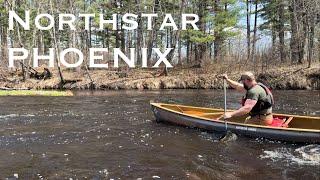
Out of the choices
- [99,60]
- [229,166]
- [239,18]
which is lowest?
[229,166]

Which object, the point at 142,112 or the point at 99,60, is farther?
the point at 99,60

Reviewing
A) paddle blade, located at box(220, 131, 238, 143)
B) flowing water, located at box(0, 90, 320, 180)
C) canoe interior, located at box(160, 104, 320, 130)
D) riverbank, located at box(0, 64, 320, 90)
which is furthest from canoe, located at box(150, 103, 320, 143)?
riverbank, located at box(0, 64, 320, 90)

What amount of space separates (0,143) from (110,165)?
3880mm

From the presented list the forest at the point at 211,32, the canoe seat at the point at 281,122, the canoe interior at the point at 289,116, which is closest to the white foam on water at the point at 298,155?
the canoe seat at the point at 281,122

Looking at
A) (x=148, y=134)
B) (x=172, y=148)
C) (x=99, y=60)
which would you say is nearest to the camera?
(x=172, y=148)

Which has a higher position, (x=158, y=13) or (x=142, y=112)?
(x=158, y=13)

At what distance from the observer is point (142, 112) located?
1828 centimetres

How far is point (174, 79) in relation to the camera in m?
32.9

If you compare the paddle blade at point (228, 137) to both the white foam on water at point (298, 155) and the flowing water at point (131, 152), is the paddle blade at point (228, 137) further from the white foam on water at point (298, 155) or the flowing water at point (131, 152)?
the white foam on water at point (298, 155)

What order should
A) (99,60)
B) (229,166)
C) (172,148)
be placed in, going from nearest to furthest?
(229,166) < (172,148) < (99,60)

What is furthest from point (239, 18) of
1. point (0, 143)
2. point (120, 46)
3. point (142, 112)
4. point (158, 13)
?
point (0, 143)

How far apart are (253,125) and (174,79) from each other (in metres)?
20.9

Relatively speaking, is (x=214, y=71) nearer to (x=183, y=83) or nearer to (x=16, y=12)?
(x=183, y=83)

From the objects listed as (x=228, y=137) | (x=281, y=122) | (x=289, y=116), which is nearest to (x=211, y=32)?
(x=289, y=116)
